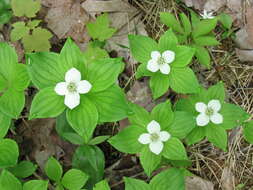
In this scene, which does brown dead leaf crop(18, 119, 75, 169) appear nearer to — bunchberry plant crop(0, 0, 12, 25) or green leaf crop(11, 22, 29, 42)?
green leaf crop(11, 22, 29, 42)

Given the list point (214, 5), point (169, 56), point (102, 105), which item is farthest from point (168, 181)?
point (214, 5)

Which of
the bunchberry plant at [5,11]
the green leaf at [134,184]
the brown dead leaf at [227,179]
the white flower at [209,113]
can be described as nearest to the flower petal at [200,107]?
the white flower at [209,113]

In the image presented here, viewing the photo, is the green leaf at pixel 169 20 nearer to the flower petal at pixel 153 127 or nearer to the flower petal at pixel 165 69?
the flower petal at pixel 165 69

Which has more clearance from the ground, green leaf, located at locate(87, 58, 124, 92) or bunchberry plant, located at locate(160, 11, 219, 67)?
green leaf, located at locate(87, 58, 124, 92)

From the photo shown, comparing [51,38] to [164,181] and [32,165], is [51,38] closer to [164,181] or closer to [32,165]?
[32,165]

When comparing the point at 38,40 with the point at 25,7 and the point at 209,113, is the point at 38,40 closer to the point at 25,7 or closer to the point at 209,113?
the point at 25,7

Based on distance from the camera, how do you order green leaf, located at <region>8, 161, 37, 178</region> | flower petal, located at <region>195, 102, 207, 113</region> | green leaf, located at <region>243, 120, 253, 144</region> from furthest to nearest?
green leaf, located at <region>243, 120, 253, 144</region> → flower petal, located at <region>195, 102, 207, 113</region> → green leaf, located at <region>8, 161, 37, 178</region>

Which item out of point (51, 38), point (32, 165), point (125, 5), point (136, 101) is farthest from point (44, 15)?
point (32, 165)

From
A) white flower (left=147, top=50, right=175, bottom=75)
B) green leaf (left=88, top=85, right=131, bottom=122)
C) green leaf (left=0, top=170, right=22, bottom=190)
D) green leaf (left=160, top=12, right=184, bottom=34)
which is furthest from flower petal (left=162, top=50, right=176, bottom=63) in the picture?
green leaf (left=0, top=170, right=22, bottom=190)
